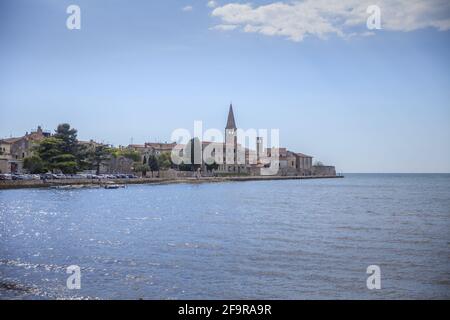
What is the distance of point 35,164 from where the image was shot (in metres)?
83.5

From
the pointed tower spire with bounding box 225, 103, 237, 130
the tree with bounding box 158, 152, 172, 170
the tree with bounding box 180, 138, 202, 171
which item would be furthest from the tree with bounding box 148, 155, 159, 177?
the pointed tower spire with bounding box 225, 103, 237, 130

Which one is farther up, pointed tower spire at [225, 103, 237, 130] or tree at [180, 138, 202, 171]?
pointed tower spire at [225, 103, 237, 130]

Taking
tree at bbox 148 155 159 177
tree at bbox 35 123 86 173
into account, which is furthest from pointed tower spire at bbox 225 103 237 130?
tree at bbox 35 123 86 173

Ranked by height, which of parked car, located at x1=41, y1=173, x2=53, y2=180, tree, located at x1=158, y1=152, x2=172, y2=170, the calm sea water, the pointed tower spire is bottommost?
the calm sea water

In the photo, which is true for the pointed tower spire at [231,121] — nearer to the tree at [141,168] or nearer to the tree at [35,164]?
the tree at [141,168]

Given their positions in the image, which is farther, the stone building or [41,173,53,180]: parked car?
the stone building

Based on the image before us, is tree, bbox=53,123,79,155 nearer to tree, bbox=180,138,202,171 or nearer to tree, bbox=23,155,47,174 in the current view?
tree, bbox=23,155,47,174

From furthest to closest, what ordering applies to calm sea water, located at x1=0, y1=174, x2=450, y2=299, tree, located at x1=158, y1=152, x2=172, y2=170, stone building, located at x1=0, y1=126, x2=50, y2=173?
tree, located at x1=158, y1=152, x2=172, y2=170 < stone building, located at x1=0, y1=126, x2=50, y2=173 < calm sea water, located at x1=0, y1=174, x2=450, y2=299

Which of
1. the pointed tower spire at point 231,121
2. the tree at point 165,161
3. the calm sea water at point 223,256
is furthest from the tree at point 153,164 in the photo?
the calm sea water at point 223,256

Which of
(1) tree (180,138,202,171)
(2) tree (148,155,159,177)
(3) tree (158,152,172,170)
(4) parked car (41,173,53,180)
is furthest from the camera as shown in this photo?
(3) tree (158,152,172,170)

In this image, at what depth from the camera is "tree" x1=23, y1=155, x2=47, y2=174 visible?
83.6 metres

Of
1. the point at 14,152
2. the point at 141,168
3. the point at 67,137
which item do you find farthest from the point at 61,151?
the point at 141,168

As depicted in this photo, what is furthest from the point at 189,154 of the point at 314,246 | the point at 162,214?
the point at 314,246

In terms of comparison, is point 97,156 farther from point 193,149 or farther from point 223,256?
point 223,256
